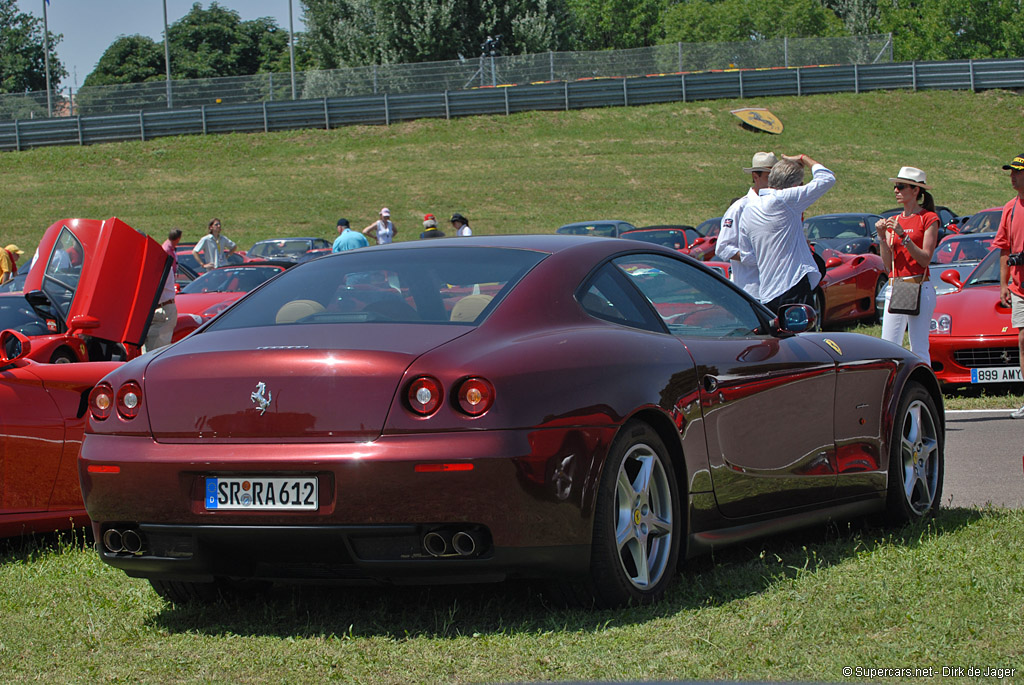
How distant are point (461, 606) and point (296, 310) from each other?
124 cm

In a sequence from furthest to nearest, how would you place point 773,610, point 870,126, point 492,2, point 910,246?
point 492,2
point 870,126
point 910,246
point 773,610

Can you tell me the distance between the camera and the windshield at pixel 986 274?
39.5 ft

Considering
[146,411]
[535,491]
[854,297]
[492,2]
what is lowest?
[854,297]

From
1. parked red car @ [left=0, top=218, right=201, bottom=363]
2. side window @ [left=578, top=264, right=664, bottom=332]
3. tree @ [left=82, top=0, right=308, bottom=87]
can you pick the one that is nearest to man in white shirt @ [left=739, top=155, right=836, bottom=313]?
parked red car @ [left=0, top=218, right=201, bottom=363]

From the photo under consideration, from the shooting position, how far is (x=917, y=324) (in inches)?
363

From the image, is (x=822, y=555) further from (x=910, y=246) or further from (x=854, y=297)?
(x=854, y=297)

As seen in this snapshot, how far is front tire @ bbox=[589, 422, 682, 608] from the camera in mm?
4227

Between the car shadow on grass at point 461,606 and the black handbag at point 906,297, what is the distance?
13.2 ft

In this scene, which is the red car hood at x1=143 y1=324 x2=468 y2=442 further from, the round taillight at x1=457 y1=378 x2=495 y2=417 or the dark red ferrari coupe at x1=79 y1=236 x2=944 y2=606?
the round taillight at x1=457 y1=378 x2=495 y2=417

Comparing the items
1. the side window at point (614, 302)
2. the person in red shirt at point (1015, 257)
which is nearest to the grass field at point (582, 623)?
the side window at point (614, 302)

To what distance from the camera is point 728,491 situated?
193 inches

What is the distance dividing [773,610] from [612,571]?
57cm

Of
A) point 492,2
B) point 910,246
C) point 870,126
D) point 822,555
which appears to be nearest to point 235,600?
point 822,555

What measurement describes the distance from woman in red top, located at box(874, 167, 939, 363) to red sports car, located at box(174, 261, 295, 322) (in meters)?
10.1
